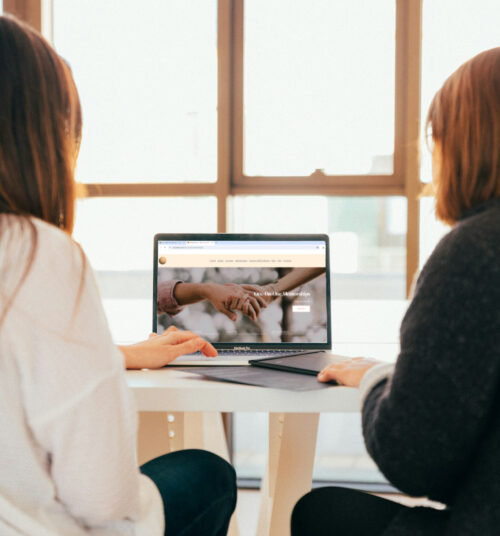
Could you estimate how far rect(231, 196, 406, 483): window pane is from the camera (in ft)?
7.35

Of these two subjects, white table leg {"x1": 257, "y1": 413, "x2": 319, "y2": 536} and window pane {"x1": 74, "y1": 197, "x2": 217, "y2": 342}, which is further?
window pane {"x1": 74, "y1": 197, "x2": 217, "y2": 342}

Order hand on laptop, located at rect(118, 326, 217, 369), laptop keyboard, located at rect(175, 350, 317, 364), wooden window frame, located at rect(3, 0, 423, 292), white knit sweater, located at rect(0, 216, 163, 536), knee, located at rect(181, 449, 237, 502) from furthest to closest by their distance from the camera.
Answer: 1. wooden window frame, located at rect(3, 0, 423, 292)
2. laptop keyboard, located at rect(175, 350, 317, 364)
3. hand on laptop, located at rect(118, 326, 217, 369)
4. knee, located at rect(181, 449, 237, 502)
5. white knit sweater, located at rect(0, 216, 163, 536)

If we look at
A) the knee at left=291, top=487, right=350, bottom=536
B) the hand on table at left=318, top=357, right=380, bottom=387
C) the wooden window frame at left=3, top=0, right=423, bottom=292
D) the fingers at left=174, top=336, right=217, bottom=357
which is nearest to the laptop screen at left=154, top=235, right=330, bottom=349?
the fingers at left=174, top=336, right=217, bottom=357

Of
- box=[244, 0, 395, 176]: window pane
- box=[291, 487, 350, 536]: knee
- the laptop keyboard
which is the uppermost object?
box=[244, 0, 395, 176]: window pane

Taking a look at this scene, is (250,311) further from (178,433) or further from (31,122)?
(31,122)

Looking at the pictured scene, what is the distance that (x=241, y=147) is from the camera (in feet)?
7.52

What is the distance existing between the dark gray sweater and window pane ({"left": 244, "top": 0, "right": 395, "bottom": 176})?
5.37 feet

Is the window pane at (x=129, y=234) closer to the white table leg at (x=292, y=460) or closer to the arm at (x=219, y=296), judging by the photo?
the arm at (x=219, y=296)

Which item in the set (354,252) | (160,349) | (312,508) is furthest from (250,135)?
(312,508)

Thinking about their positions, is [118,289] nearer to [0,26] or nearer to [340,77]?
[340,77]

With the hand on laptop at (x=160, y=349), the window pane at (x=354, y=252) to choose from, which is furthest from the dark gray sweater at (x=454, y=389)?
the window pane at (x=354, y=252)

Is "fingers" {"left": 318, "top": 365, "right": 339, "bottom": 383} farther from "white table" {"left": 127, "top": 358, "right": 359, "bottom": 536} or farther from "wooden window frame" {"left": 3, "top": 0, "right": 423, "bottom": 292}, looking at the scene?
"wooden window frame" {"left": 3, "top": 0, "right": 423, "bottom": 292}

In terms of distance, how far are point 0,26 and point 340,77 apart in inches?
68.1

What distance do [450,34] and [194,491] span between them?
1.96 meters
